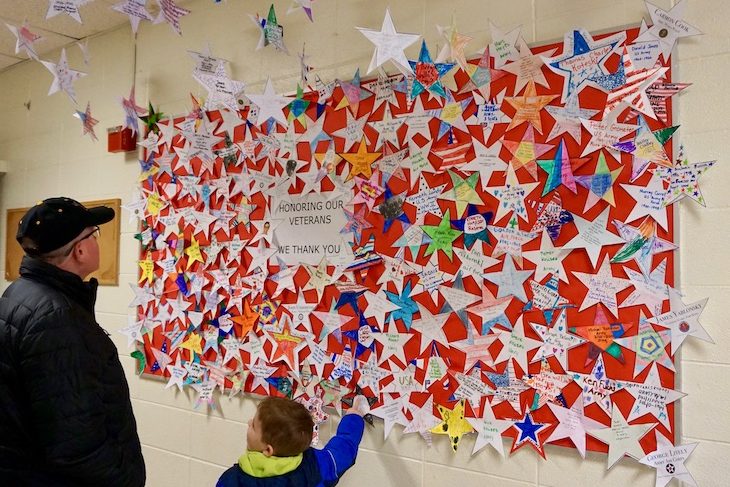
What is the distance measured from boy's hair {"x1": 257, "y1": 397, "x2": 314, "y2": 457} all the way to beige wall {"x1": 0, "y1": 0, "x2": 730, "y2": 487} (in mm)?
406

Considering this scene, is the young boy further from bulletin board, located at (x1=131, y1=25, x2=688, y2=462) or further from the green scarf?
bulletin board, located at (x1=131, y1=25, x2=688, y2=462)

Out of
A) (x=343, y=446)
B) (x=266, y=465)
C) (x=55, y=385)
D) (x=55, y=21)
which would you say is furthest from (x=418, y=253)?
(x=55, y=21)

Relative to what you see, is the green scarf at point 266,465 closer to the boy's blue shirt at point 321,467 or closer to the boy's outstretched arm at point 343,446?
the boy's blue shirt at point 321,467

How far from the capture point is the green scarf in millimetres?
1479

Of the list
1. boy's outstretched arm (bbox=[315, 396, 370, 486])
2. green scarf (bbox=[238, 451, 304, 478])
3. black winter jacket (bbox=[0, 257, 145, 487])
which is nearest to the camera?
black winter jacket (bbox=[0, 257, 145, 487])

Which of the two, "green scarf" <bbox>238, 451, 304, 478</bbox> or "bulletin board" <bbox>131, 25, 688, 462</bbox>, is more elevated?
"bulletin board" <bbox>131, 25, 688, 462</bbox>

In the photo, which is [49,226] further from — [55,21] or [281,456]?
[55,21]

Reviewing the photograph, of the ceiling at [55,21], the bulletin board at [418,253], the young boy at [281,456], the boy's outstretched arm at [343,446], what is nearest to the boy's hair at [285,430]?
the young boy at [281,456]

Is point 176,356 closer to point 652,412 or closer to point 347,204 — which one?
point 347,204

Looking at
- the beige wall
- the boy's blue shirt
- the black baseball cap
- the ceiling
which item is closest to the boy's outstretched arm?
the boy's blue shirt

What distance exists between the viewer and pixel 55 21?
2.73 metres

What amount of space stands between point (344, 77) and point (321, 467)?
132 centimetres

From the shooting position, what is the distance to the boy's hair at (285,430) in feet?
4.93

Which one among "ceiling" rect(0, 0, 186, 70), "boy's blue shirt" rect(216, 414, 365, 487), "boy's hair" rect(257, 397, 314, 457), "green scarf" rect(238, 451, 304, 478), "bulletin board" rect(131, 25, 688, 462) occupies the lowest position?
"boy's blue shirt" rect(216, 414, 365, 487)
